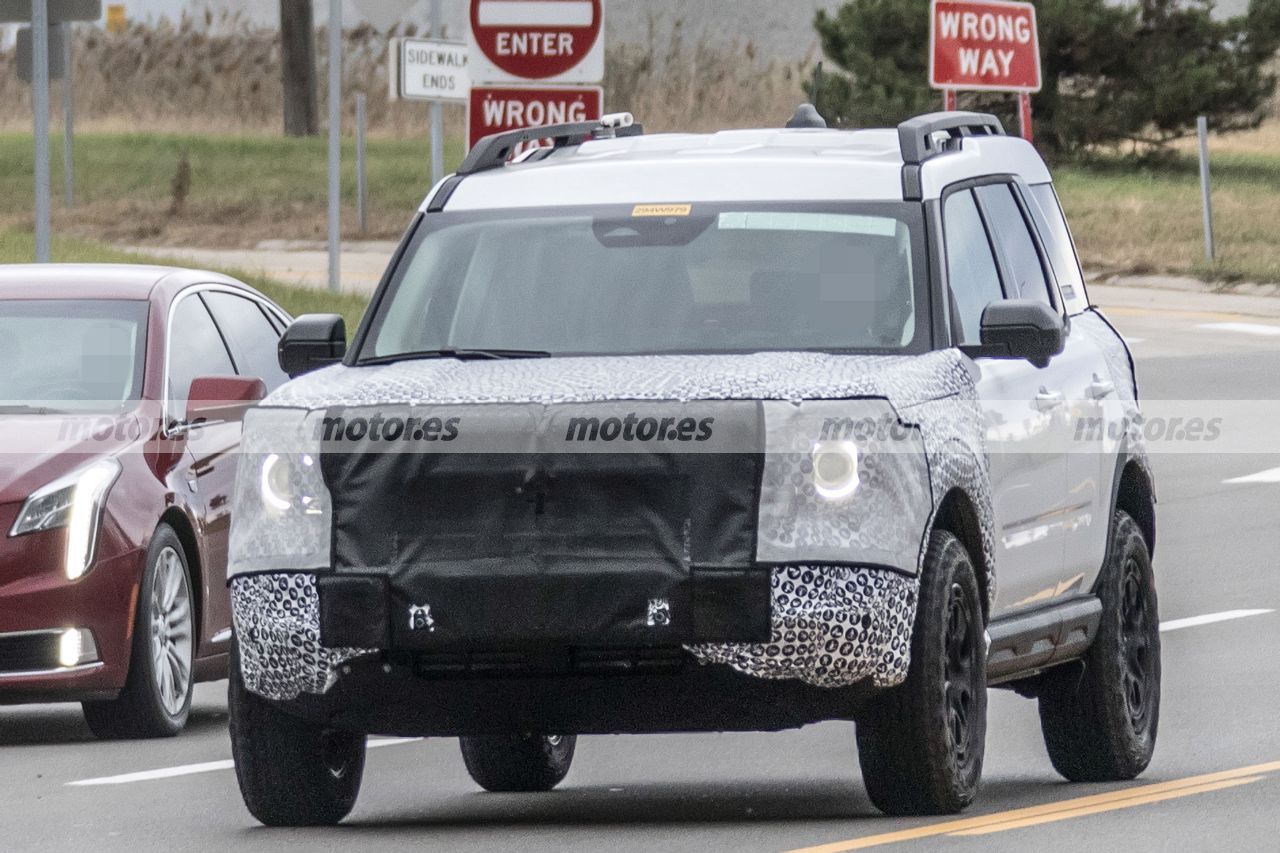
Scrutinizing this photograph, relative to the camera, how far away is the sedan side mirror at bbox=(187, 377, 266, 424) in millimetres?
11508

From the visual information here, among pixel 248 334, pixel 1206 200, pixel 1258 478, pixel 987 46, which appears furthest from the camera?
pixel 1206 200

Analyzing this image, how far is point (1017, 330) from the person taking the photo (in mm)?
8820

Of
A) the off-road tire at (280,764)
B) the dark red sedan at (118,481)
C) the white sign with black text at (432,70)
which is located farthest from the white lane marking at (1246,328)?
the off-road tire at (280,764)

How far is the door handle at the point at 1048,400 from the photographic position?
939cm

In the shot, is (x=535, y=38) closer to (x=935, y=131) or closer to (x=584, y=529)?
(x=935, y=131)

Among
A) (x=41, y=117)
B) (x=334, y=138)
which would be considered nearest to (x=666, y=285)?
(x=41, y=117)

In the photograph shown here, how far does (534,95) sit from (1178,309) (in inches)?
775

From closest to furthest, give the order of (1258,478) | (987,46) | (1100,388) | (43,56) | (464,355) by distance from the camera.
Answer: (464,355)
(1100,388)
(43,56)
(1258,478)
(987,46)

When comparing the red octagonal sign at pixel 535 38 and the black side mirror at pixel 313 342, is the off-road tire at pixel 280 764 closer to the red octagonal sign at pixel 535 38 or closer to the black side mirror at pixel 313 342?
the black side mirror at pixel 313 342

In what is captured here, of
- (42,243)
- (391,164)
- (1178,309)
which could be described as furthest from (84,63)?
(42,243)

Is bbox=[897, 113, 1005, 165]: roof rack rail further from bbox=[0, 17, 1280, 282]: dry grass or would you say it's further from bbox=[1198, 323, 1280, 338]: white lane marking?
bbox=[0, 17, 1280, 282]: dry grass

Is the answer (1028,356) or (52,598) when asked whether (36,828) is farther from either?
(1028,356)

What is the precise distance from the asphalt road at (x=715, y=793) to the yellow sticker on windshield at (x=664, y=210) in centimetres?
170

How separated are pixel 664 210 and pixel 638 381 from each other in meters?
1.21
